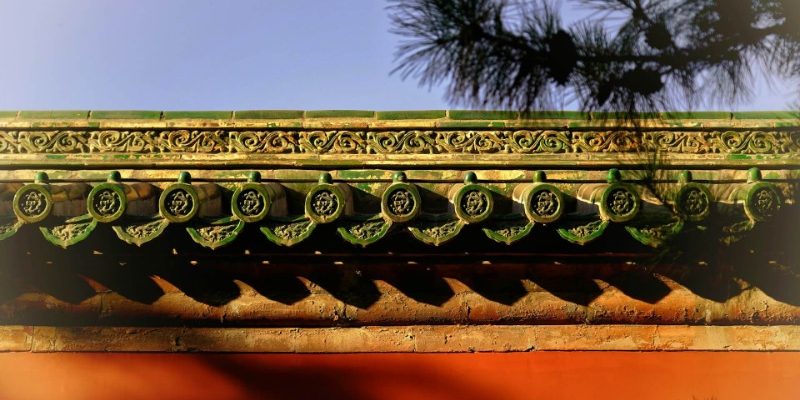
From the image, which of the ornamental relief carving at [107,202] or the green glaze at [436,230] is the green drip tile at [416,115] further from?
the ornamental relief carving at [107,202]

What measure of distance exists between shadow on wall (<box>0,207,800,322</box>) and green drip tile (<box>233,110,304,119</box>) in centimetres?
117

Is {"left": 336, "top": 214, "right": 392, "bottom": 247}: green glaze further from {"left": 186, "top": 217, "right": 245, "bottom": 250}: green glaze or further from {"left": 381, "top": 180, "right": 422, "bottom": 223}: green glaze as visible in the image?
{"left": 186, "top": 217, "right": 245, "bottom": 250}: green glaze

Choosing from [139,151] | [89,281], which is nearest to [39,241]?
[89,281]

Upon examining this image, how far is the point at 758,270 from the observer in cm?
396

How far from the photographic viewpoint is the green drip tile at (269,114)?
193 inches

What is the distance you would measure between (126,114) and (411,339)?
88.5 inches

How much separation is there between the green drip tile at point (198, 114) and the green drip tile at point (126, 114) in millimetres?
69

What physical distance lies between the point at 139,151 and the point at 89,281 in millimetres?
1036

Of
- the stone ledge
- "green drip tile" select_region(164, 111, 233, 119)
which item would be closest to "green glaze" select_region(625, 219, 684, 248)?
the stone ledge

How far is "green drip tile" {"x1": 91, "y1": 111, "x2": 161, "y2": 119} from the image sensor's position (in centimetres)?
493

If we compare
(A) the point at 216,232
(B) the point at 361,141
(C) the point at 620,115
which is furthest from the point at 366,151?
(C) the point at 620,115

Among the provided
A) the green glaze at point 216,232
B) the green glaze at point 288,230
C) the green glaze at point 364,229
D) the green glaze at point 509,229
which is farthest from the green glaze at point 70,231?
the green glaze at point 509,229

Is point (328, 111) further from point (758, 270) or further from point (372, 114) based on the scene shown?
point (758, 270)

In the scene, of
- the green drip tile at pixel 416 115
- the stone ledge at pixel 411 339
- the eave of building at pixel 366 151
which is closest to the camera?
the stone ledge at pixel 411 339
